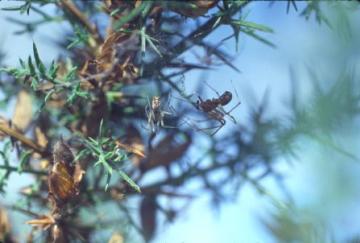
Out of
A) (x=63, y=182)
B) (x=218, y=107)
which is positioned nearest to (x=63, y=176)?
(x=63, y=182)

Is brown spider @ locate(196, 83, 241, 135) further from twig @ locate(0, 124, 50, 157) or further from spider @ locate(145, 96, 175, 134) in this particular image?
twig @ locate(0, 124, 50, 157)

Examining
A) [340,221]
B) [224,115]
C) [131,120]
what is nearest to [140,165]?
[131,120]

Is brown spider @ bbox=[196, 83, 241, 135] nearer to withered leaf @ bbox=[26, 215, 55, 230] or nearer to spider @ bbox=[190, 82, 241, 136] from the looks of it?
spider @ bbox=[190, 82, 241, 136]

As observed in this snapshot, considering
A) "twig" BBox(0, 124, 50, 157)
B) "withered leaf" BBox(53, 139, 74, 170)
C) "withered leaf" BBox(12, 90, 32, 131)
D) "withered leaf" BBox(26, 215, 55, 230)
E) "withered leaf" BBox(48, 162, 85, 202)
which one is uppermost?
"withered leaf" BBox(12, 90, 32, 131)

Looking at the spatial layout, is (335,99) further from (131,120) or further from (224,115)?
(131,120)

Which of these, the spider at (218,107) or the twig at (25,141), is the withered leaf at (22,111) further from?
the spider at (218,107)

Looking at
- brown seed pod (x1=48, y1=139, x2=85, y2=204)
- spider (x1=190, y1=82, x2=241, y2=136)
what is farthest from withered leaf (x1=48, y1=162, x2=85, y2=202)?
spider (x1=190, y1=82, x2=241, y2=136)

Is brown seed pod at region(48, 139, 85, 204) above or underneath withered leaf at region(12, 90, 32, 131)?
underneath

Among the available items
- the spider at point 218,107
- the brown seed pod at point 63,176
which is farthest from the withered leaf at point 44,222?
the spider at point 218,107

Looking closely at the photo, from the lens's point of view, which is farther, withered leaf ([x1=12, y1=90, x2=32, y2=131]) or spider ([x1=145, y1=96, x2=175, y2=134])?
withered leaf ([x1=12, y1=90, x2=32, y2=131])
